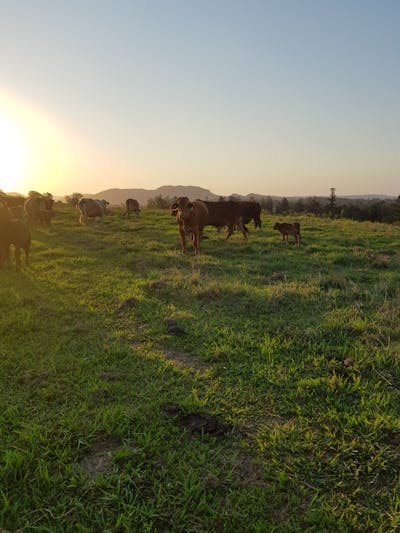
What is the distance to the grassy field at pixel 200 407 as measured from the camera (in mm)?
2297

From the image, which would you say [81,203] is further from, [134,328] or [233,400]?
[233,400]

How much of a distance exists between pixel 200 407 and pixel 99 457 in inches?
40.3

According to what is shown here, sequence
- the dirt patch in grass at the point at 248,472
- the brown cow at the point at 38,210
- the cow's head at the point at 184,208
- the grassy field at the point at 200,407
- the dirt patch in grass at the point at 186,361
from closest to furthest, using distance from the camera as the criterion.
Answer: the grassy field at the point at 200,407
the dirt patch in grass at the point at 248,472
the dirt patch in grass at the point at 186,361
the cow's head at the point at 184,208
the brown cow at the point at 38,210

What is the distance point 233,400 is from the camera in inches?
137

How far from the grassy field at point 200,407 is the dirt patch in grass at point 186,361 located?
0.03 m

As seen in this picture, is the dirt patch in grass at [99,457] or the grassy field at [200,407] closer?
the grassy field at [200,407]

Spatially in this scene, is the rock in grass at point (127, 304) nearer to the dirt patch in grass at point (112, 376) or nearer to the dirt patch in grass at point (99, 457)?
the dirt patch in grass at point (112, 376)

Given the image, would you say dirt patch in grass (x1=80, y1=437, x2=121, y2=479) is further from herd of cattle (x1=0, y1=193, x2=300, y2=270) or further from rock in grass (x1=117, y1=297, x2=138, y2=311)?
herd of cattle (x1=0, y1=193, x2=300, y2=270)

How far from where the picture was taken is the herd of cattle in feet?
28.7

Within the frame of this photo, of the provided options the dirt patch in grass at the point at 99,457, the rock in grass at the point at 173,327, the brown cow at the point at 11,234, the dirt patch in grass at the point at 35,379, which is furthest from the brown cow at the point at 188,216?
the dirt patch in grass at the point at 99,457

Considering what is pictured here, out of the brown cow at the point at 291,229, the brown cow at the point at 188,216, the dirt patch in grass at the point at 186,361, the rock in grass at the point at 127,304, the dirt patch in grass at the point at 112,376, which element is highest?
the brown cow at the point at 188,216

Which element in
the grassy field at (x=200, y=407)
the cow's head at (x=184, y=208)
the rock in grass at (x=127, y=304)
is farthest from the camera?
the cow's head at (x=184, y=208)

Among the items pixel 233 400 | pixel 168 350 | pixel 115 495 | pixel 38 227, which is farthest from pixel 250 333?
pixel 38 227

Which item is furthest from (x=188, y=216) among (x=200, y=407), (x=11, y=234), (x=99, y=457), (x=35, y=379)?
(x=99, y=457)
